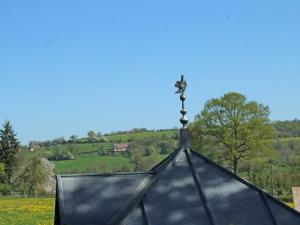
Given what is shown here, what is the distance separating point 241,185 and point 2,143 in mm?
89788

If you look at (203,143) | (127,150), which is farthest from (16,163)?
(203,143)

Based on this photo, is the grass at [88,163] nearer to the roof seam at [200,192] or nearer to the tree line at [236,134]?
the tree line at [236,134]

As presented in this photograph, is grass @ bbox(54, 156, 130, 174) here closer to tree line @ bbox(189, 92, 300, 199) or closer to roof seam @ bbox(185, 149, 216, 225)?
tree line @ bbox(189, 92, 300, 199)

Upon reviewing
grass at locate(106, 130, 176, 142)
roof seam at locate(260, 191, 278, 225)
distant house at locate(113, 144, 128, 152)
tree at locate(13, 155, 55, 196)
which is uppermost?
grass at locate(106, 130, 176, 142)

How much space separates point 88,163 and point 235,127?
152ft

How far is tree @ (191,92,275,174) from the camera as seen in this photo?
190 ft

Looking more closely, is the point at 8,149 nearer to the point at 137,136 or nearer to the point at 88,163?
the point at 88,163

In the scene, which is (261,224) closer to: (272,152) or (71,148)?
(272,152)

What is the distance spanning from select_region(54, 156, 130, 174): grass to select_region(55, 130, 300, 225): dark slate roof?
84.8 m

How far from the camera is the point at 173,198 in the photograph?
5699 mm

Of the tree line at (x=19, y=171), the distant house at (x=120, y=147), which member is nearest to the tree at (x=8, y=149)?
the tree line at (x=19, y=171)

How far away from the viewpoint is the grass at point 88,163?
93062mm

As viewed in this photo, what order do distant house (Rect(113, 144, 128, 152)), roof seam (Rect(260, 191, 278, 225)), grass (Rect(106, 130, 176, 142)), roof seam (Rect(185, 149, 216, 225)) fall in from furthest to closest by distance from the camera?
grass (Rect(106, 130, 176, 142))
distant house (Rect(113, 144, 128, 152))
roof seam (Rect(260, 191, 278, 225))
roof seam (Rect(185, 149, 216, 225))

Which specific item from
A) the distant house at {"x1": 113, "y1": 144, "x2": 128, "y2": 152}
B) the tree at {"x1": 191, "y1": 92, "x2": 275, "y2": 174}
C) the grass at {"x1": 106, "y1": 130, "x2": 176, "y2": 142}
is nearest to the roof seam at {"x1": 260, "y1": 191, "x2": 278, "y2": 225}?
the tree at {"x1": 191, "y1": 92, "x2": 275, "y2": 174}
